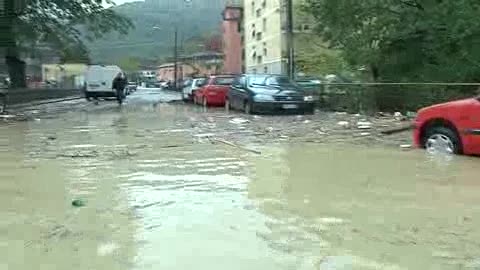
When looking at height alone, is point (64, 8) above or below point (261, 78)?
above

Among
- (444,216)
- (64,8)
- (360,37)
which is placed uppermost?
(64,8)

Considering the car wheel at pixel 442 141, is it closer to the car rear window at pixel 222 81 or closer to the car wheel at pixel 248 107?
the car wheel at pixel 248 107

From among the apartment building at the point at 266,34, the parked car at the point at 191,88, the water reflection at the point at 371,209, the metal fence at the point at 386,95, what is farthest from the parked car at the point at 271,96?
the apartment building at the point at 266,34

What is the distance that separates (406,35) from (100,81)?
2322 cm

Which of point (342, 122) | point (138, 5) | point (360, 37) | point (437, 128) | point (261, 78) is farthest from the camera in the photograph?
point (138, 5)

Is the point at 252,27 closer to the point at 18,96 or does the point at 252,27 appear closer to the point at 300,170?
the point at 18,96

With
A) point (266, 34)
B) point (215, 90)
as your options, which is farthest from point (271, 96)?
point (266, 34)

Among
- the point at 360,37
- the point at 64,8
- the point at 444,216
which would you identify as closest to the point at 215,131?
the point at 360,37

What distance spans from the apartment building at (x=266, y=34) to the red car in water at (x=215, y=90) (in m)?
16.8

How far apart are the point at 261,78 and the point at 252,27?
46.9 m

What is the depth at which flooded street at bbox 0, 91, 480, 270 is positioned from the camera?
5453 mm

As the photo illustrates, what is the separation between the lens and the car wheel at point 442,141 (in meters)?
11.9

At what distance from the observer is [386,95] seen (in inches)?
928

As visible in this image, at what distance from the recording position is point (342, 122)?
20188mm
